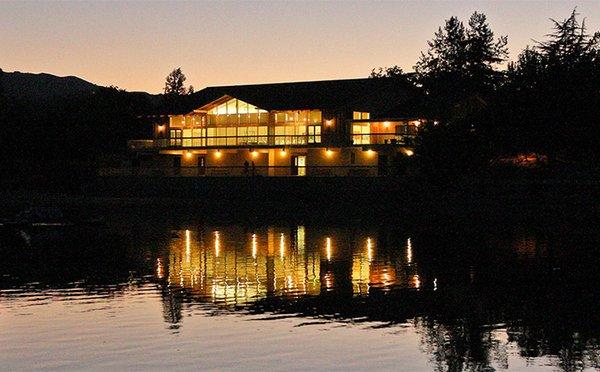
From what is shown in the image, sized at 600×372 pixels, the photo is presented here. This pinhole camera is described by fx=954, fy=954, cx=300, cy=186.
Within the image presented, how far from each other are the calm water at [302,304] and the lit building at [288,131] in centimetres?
4463

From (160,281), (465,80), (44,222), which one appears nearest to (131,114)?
(465,80)

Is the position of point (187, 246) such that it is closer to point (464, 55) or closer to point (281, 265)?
point (281, 265)

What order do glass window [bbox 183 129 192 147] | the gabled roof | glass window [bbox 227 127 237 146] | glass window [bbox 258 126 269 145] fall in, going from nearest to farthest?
the gabled roof
glass window [bbox 258 126 269 145]
glass window [bbox 227 127 237 146]
glass window [bbox 183 129 192 147]

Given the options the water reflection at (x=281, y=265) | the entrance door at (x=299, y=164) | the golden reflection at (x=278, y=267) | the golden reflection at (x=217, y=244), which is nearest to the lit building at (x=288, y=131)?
the entrance door at (x=299, y=164)

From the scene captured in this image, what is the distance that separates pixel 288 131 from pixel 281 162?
3.35 meters

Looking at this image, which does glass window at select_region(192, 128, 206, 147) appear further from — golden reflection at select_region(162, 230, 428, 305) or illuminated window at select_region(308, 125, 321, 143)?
golden reflection at select_region(162, 230, 428, 305)

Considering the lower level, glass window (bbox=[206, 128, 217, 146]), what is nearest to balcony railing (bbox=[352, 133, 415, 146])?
the lower level

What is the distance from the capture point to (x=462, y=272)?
33656mm

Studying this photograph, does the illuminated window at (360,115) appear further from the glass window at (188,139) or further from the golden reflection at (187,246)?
the golden reflection at (187,246)

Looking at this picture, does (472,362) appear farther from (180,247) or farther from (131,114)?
(131,114)

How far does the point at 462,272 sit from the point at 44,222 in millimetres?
26445

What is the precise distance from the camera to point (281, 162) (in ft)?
314

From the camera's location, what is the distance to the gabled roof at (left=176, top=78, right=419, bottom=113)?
309 feet

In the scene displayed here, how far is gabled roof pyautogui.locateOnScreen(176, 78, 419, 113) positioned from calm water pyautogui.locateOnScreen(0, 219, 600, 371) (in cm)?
4841
